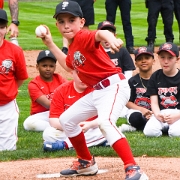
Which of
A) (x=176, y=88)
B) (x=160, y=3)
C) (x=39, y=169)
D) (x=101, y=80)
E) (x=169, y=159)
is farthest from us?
(x=160, y=3)

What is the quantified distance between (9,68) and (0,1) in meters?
1.54

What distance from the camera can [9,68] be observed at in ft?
23.2

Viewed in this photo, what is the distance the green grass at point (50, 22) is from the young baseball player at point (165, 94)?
8.39 metres

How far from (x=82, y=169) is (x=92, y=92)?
2.41 feet

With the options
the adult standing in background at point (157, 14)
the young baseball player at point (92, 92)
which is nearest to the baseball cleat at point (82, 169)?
the young baseball player at point (92, 92)

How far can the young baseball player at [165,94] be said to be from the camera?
24.3ft

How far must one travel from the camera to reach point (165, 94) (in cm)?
759

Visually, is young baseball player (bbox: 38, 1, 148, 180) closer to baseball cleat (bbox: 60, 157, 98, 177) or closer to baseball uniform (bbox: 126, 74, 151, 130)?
baseball cleat (bbox: 60, 157, 98, 177)

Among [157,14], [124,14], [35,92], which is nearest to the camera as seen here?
[35,92]

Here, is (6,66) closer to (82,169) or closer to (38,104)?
(38,104)

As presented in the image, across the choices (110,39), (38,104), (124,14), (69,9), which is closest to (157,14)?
(124,14)

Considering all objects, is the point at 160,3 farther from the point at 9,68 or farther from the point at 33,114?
the point at 9,68

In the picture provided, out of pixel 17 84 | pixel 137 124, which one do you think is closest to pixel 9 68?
pixel 17 84

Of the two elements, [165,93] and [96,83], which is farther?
[165,93]
